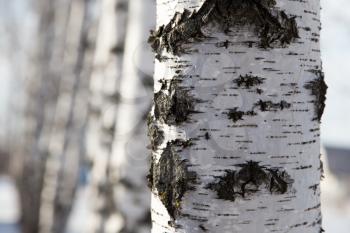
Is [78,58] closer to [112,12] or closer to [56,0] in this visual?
[112,12]

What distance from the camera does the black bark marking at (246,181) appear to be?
39.4 inches

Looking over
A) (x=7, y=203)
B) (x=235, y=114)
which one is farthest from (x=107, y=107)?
(x=7, y=203)

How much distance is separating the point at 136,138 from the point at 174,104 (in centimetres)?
193

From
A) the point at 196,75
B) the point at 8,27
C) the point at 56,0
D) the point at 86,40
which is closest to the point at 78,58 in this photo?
the point at 86,40

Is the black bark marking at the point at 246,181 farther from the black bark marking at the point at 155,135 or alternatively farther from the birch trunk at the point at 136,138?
the birch trunk at the point at 136,138

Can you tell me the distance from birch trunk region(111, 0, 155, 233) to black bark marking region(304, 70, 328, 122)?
186 cm

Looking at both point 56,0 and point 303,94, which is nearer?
point 303,94

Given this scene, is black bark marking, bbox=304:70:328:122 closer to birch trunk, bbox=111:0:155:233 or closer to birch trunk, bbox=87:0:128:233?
birch trunk, bbox=111:0:155:233

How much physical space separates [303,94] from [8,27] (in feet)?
66.0

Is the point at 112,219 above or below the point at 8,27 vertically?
below

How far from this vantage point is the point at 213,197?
1.01 m

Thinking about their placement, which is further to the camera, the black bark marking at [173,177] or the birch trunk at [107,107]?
the birch trunk at [107,107]

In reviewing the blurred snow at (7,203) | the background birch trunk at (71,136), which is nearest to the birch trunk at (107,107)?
the background birch trunk at (71,136)

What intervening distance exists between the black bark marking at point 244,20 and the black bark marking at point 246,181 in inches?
9.0
